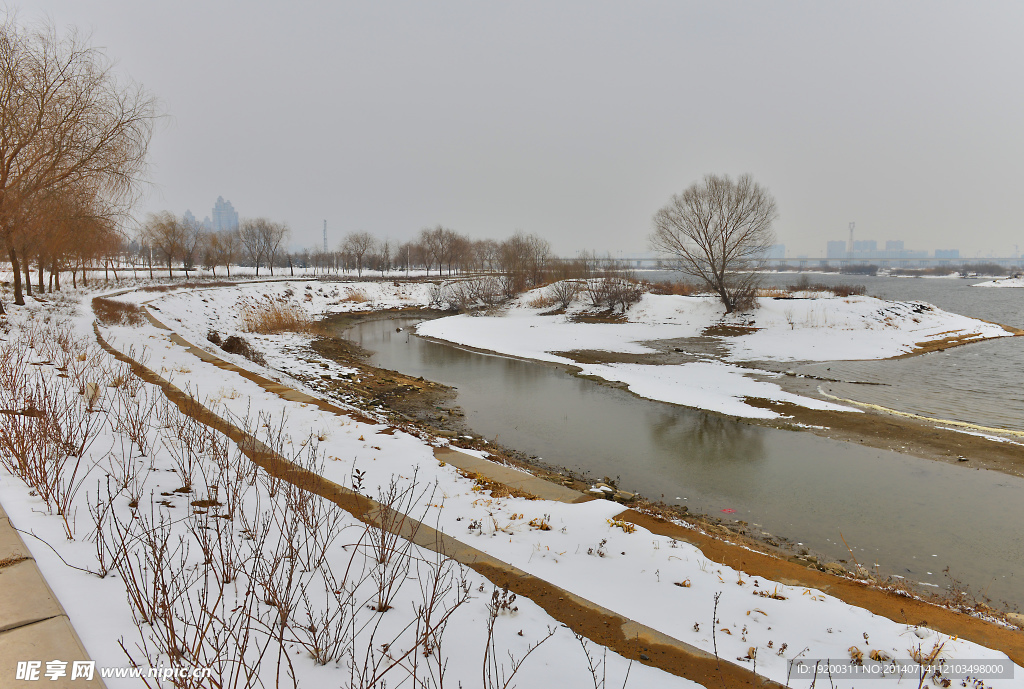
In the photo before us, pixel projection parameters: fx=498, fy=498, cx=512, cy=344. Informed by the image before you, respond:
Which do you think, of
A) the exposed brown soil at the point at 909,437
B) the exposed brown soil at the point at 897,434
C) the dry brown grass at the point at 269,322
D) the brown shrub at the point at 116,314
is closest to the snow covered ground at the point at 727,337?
the exposed brown soil at the point at 897,434

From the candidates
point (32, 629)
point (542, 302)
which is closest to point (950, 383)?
point (32, 629)

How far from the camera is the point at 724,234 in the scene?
3020cm

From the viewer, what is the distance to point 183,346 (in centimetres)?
1588

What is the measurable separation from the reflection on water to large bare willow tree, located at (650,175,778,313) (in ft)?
61.6

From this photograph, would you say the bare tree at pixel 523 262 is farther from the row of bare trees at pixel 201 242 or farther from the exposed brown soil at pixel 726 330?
the row of bare trees at pixel 201 242

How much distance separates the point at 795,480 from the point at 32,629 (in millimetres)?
9921

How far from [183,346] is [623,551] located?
16114 millimetres

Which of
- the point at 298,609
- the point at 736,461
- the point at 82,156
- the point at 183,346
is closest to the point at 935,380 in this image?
the point at 736,461

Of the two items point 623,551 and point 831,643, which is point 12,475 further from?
point 831,643

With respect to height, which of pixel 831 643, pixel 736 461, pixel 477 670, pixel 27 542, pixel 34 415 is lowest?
pixel 736 461

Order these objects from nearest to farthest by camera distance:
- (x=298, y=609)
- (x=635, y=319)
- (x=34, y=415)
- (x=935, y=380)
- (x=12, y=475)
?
1. (x=298, y=609)
2. (x=12, y=475)
3. (x=34, y=415)
4. (x=935, y=380)
5. (x=635, y=319)

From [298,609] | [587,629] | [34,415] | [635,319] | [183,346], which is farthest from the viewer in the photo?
[635,319]

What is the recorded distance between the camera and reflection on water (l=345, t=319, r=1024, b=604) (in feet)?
21.4

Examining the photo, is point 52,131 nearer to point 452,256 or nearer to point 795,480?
point 795,480
